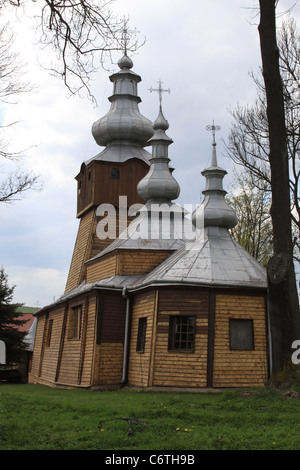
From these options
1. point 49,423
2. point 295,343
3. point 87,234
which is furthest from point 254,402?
point 87,234

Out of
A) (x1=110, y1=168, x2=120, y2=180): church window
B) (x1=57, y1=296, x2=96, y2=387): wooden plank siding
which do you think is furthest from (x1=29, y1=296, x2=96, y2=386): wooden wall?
(x1=110, y1=168, x2=120, y2=180): church window

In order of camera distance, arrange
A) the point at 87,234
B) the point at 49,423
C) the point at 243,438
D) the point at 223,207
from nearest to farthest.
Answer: the point at 243,438
the point at 49,423
the point at 223,207
the point at 87,234

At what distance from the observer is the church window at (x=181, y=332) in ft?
53.9

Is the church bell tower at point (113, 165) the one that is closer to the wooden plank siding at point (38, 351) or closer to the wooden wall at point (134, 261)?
the wooden plank siding at point (38, 351)

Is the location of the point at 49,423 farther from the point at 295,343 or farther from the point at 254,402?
the point at 295,343

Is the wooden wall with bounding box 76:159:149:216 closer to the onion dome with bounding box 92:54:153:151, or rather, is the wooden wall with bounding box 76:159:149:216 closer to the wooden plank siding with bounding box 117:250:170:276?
the onion dome with bounding box 92:54:153:151

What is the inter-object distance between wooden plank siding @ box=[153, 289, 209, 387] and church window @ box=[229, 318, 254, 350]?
89 cm

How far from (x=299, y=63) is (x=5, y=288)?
20.7 m

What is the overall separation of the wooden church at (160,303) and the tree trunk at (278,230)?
4.87m

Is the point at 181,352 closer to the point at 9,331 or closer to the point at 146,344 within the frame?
the point at 146,344

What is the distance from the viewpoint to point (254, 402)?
1029 cm

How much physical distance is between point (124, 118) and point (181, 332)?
52.0 ft

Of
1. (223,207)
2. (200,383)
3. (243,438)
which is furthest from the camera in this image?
(223,207)

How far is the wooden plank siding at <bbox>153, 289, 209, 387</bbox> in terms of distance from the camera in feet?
52.1
